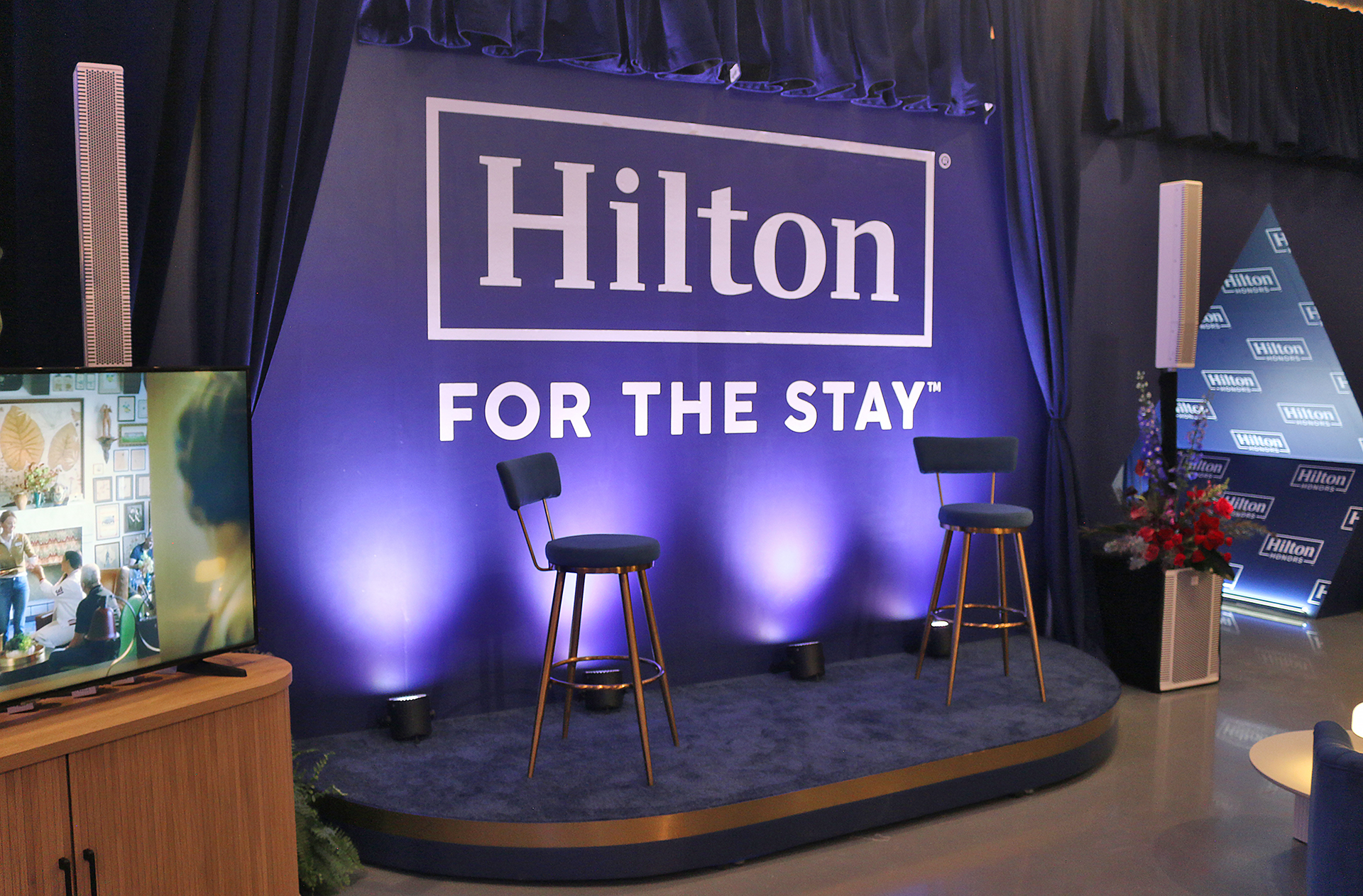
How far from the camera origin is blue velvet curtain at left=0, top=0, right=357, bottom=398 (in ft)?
9.05

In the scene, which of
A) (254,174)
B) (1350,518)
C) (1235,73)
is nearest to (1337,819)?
(254,174)

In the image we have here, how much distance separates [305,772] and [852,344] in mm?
2737

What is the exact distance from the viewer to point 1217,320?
6367mm

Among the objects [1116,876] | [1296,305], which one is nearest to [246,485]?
[1116,876]

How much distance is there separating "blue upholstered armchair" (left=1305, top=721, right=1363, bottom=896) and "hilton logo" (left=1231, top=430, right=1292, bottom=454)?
5137 millimetres

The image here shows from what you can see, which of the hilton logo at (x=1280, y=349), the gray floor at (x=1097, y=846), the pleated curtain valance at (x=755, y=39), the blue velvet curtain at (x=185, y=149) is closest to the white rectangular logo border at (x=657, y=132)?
the pleated curtain valance at (x=755, y=39)

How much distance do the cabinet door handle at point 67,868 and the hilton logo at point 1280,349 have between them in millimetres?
6644

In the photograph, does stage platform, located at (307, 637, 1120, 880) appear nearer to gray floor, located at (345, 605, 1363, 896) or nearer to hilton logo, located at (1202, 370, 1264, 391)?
gray floor, located at (345, 605, 1363, 896)

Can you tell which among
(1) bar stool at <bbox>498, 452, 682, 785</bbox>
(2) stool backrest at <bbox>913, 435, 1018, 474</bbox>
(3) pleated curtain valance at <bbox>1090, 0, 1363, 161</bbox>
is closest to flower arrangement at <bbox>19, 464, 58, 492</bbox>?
(1) bar stool at <bbox>498, 452, 682, 785</bbox>

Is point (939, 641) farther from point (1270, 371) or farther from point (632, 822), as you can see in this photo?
point (1270, 371)

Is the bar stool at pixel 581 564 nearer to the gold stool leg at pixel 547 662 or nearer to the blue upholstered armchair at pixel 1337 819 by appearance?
the gold stool leg at pixel 547 662

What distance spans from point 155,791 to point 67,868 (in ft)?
0.69

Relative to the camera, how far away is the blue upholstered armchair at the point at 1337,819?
1.74 metres

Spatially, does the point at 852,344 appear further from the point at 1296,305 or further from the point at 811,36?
the point at 1296,305
